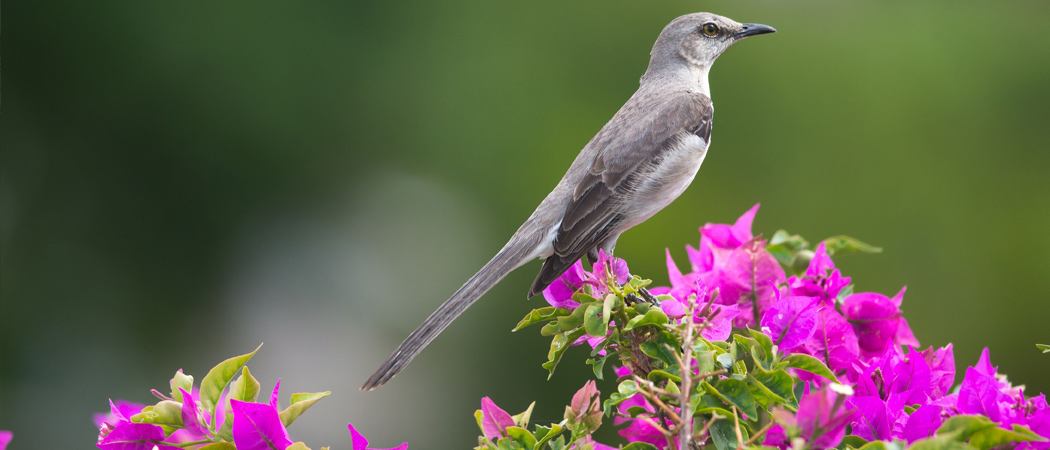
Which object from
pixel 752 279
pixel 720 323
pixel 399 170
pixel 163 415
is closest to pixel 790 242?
pixel 752 279

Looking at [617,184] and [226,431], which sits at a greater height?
[617,184]

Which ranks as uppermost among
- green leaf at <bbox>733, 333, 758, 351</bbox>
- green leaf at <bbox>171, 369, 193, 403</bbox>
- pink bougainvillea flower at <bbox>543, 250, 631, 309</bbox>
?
green leaf at <bbox>171, 369, 193, 403</bbox>

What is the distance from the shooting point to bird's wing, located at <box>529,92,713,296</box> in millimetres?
2622

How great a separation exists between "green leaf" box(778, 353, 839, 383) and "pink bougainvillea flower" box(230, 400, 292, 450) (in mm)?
801

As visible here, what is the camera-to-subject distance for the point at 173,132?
7.53m

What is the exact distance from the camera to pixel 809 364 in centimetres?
127

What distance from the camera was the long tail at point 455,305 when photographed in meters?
1.92

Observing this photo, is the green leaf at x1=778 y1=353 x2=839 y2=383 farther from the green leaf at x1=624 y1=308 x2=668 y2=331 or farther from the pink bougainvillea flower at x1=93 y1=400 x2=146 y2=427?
the pink bougainvillea flower at x1=93 y1=400 x2=146 y2=427

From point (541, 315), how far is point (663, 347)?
0.78ft

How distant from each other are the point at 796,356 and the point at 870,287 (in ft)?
→ 15.3

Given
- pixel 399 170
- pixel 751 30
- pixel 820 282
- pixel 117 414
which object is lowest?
Answer: pixel 820 282

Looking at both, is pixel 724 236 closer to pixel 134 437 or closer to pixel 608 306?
pixel 608 306

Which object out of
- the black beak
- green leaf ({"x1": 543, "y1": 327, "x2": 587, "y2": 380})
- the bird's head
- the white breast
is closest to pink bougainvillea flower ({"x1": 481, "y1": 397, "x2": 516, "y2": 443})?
green leaf ({"x1": 543, "y1": 327, "x2": 587, "y2": 380})

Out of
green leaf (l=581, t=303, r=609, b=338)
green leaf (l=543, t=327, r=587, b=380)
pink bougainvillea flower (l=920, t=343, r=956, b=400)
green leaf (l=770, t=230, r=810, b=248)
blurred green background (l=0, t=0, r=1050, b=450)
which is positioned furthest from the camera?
blurred green background (l=0, t=0, r=1050, b=450)
